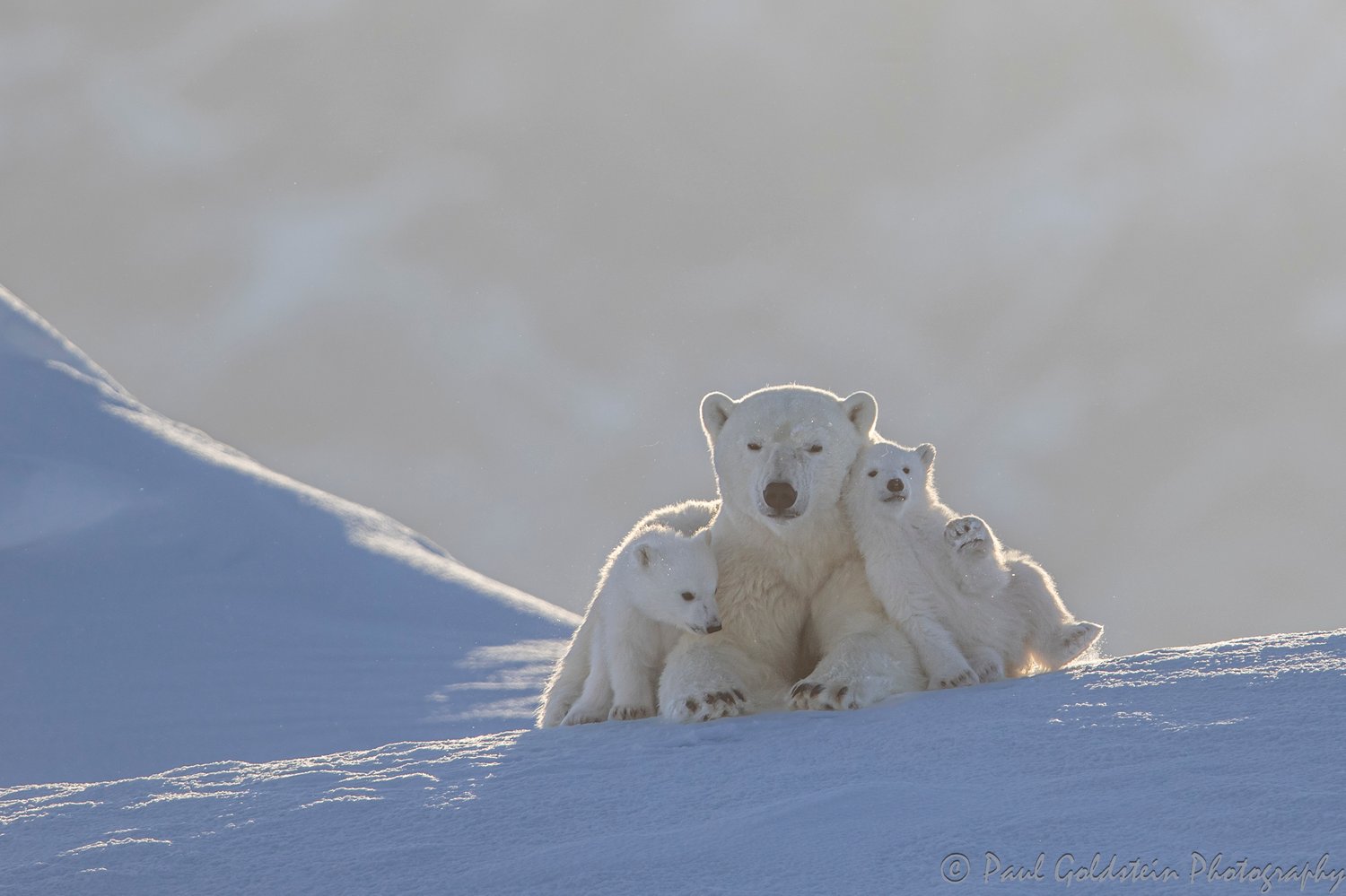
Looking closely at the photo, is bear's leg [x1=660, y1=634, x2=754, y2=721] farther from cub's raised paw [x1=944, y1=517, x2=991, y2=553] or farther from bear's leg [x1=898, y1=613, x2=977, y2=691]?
cub's raised paw [x1=944, y1=517, x2=991, y2=553]

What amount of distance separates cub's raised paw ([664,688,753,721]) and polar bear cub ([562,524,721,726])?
1.00 feet

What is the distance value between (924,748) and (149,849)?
2.12 m

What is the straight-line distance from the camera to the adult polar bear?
15.2ft

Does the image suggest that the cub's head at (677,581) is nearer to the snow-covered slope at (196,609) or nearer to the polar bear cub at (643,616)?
the polar bear cub at (643,616)

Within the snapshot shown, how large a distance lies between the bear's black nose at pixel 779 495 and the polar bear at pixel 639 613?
1.38ft

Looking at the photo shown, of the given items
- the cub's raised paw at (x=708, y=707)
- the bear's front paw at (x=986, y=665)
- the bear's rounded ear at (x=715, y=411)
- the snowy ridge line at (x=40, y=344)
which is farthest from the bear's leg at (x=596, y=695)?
the snowy ridge line at (x=40, y=344)

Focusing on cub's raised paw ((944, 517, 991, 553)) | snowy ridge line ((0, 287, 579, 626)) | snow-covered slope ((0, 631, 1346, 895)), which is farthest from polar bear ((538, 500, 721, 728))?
snowy ridge line ((0, 287, 579, 626))

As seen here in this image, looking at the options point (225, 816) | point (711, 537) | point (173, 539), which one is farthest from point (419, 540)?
point (225, 816)

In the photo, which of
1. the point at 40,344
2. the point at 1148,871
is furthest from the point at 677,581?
the point at 40,344

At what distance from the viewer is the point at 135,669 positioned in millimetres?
14617

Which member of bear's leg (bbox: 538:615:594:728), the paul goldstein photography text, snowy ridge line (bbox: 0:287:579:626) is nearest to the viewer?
the paul goldstein photography text

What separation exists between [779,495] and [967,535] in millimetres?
768

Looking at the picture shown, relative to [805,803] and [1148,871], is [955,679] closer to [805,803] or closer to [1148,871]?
[805,803]

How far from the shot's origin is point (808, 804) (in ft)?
10.2
